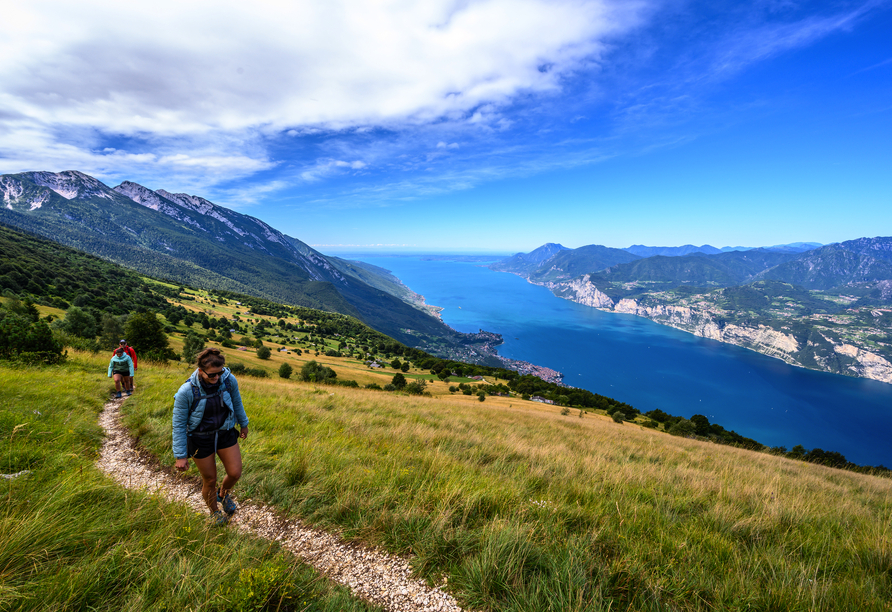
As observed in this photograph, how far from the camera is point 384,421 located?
8.50 metres

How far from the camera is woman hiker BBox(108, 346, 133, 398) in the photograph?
9.16 metres

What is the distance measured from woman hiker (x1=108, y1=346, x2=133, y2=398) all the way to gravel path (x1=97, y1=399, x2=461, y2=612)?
607 centimetres

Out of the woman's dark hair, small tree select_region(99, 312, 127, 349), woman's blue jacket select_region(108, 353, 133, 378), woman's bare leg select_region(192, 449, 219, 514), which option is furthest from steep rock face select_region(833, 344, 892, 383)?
small tree select_region(99, 312, 127, 349)

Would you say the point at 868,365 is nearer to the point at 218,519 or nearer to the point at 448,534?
the point at 448,534

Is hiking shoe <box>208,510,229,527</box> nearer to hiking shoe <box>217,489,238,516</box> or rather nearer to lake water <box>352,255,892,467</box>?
hiking shoe <box>217,489,238,516</box>

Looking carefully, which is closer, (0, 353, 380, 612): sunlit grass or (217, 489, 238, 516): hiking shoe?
(0, 353, 380, 612): sunlit grass

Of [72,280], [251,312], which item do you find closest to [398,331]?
[251,312]

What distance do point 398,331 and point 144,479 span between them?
181 metres

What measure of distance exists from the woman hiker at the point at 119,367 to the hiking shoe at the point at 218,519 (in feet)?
29.2

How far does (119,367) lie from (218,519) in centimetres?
930

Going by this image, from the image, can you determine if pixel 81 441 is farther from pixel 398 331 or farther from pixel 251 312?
pixel 398 331

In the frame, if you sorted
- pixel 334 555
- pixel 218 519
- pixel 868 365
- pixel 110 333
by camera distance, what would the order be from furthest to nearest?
pixel 868 365 < pixel 110 333 < pixel 218 519 < pixel 334 555

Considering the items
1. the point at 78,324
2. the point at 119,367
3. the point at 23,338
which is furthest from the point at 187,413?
the point at 78,324

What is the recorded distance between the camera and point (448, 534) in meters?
3.18
